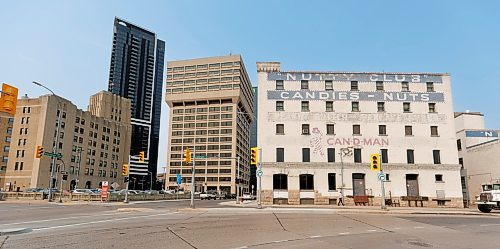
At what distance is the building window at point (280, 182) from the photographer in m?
40.6

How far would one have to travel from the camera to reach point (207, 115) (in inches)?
5979

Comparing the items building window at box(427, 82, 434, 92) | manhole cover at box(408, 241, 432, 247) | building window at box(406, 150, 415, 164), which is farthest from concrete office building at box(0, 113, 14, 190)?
manhole cover at box(408, 241, 432, 247)

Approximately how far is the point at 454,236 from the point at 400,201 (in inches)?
1093

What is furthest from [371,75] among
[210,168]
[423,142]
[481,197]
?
[210,168]

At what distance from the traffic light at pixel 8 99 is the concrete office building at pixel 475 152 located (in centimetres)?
5334

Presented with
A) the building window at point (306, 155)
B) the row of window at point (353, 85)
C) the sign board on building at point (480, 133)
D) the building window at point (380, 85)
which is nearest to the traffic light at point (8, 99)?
the row of window at point (353, 85)

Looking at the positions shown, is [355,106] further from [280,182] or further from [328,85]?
[280,182]

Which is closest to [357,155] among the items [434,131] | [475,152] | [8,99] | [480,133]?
[434,131]

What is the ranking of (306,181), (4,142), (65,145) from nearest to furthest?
(306,181) < (4,142) < (65,145)

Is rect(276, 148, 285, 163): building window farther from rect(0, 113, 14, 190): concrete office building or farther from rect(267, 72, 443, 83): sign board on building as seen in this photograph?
rect(0, 113, 14, 190): concrete office building

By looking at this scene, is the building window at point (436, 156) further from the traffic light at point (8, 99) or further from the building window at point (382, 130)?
the traffic light at point (8, 99)

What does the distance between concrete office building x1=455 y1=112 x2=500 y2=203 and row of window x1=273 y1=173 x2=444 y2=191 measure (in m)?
12.2

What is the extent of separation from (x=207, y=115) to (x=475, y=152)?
114 meters

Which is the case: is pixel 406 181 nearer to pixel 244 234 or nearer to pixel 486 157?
pixel 486 157
